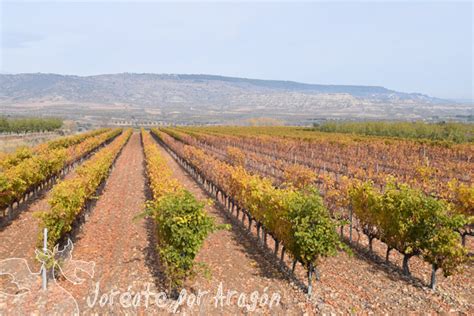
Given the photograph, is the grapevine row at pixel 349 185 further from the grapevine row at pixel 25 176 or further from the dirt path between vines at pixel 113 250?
the grapevine row at pixel 25 176

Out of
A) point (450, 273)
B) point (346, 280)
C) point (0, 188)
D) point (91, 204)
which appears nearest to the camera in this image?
point (450, 273)

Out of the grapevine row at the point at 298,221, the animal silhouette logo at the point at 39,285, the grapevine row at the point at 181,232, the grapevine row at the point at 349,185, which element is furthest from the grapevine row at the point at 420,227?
the animal silhouette logo at the point at 39,285

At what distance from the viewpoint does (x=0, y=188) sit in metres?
14.6

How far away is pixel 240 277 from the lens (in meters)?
11.2

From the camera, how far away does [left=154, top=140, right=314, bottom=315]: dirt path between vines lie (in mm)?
9477

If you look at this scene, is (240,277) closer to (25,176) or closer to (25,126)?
(25,176)

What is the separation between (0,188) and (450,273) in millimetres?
15393

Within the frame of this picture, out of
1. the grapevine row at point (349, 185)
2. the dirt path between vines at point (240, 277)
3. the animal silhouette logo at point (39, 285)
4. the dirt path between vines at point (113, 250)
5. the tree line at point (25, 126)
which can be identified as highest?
the tree line at point (25, 126)

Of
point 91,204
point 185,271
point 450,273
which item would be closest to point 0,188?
point 91,204

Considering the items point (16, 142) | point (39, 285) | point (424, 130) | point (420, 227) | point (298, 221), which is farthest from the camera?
point (424, 130)

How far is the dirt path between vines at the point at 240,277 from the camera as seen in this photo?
9.48 meters

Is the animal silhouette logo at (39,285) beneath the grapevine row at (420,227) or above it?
beneath

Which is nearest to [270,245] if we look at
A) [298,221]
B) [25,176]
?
[298,221]

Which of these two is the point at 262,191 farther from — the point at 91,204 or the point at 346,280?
the point at 91,204
